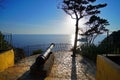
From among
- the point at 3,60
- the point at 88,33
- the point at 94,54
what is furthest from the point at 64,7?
the point at 88,33

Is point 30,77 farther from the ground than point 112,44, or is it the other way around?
point 112,44

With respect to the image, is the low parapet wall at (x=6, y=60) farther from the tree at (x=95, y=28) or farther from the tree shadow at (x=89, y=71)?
the tree at (x=95, y=28)

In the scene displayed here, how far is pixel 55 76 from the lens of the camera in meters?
7.71

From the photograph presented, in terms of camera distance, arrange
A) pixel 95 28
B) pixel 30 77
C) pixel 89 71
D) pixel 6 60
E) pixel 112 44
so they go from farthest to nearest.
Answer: pixel 95 28 < pixel 89 71 < pixel 6 60 < pixel 30 77 < pixel 112 44

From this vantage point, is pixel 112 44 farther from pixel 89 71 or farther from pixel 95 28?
pixel 95 28

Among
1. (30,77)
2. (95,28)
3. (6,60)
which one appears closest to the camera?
(30,77)

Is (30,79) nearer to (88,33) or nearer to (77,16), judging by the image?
(77,16)

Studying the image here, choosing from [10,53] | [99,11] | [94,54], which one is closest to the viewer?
[10,53]

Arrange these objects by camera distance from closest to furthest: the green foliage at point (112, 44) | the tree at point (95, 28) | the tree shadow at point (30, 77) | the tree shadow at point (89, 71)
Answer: the green foliage at point (112, 44) → the tree shadow at point (30, 77) → the tree shadow at point (89, 71) → the tree at point (95, 28)

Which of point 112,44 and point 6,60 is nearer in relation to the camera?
point 112,44

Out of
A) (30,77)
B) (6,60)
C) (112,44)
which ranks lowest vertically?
(30,77)

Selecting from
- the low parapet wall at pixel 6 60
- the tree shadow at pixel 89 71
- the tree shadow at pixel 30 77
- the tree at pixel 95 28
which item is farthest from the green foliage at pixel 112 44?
the tree at pixel 95 28

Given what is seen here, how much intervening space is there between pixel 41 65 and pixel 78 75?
165 centimetres

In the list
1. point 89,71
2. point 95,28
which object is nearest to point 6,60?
point 89,71
